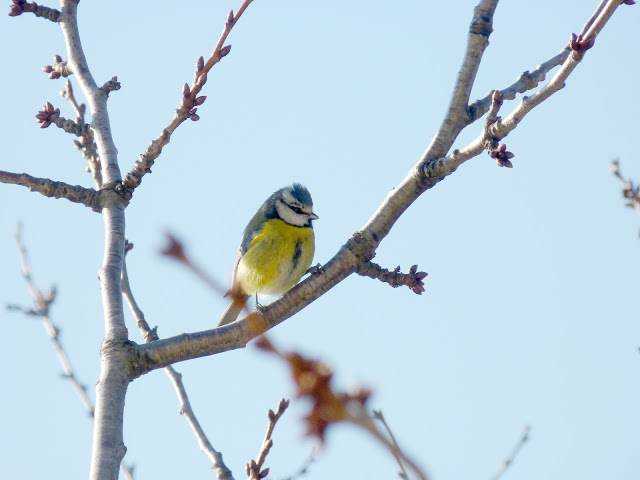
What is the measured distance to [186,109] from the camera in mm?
3330

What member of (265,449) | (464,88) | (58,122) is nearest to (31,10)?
(58,122)

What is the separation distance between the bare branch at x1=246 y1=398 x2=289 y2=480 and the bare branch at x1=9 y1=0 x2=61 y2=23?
8.93 feet

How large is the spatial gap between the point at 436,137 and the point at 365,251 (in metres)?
0.64

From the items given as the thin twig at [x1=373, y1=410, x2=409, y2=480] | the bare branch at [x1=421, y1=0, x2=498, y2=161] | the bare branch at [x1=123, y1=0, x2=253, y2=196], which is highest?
the bare branch at [x1=123, y1=0, x2=253, y2=196]

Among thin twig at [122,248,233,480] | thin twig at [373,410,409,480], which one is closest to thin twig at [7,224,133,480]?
thin twig at [122,248,233,480]

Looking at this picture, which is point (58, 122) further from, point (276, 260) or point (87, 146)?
point (276, 260)

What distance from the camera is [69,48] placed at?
4492mm

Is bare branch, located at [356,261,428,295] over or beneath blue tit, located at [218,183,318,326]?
beneath

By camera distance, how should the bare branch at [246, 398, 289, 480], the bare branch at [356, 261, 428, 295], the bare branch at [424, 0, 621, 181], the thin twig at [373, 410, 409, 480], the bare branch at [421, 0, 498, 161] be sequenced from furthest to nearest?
the bare branch at [356, 261, 428, 295], the bare branch at [421, 0, 498, 161], the bare branch at [246, 398, 289, 480], the bare branch at [424, 0, 621, 181], the thin twig at [373, 410, 409, 480]

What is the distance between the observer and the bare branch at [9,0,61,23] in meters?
4.48

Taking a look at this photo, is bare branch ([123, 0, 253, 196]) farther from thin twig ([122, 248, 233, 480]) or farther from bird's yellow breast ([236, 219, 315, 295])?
bird's yellow breast ([236, 219, 315, 295])

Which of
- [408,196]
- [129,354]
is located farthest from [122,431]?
[408,196]

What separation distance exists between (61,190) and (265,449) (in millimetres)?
1591

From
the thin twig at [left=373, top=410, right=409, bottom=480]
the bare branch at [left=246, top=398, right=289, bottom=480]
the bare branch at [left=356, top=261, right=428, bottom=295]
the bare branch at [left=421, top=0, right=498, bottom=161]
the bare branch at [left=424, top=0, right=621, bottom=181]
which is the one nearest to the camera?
the thin twig at [left=373, top=410, right=409, bottom=480]
